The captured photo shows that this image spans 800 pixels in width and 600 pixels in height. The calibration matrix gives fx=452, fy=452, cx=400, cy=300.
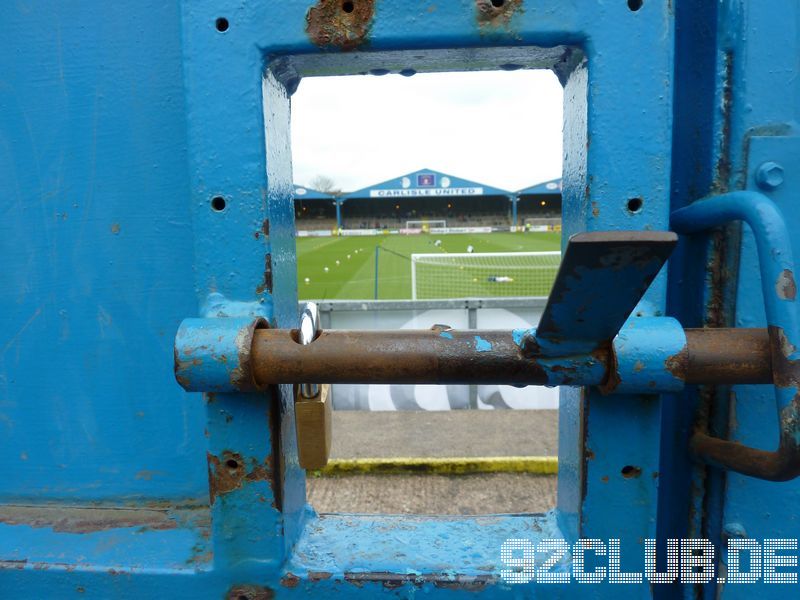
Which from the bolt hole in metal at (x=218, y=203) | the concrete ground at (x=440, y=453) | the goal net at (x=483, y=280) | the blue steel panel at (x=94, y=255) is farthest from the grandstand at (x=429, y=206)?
the bolt hole in metal at (x=218, y=203)

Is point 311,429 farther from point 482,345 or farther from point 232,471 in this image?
point 482,345

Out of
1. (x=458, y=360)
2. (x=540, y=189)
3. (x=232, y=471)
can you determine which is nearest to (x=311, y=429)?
(x=232, y=471)

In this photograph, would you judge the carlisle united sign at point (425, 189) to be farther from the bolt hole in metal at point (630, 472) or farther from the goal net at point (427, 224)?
the bolt hole in metal at point (630, 472)

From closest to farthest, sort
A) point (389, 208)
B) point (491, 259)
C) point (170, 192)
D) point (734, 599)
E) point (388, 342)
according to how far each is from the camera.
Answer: point (388, 342), point (734, 599), point (170, 192), point (491, 259), point (389, 208)

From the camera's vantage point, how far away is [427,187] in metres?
50.7

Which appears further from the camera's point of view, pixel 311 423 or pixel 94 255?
pixel 94 255

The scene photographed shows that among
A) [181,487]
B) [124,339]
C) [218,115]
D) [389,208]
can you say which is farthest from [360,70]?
[389,208]

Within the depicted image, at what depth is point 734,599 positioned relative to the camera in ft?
2.50

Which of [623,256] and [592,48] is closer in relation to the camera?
[623,256]

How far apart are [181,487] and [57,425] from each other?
0.96 ft

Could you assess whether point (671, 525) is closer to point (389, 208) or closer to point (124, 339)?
point (124, 339)

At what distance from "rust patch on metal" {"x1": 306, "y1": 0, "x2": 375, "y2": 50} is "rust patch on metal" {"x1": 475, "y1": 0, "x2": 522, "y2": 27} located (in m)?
0.16

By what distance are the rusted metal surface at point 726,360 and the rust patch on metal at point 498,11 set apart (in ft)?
1.70

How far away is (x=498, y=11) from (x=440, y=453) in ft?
9.96
